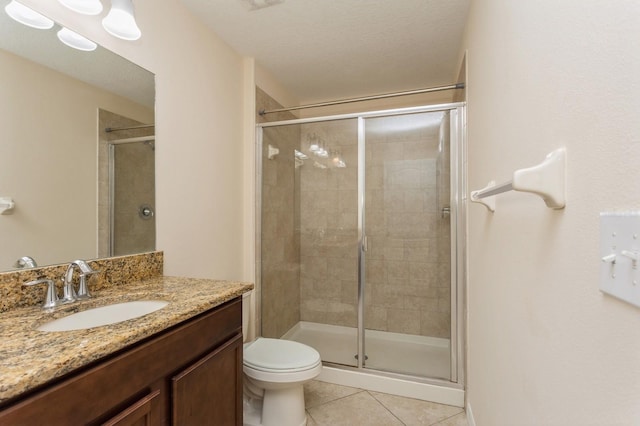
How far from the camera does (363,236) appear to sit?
2414mm

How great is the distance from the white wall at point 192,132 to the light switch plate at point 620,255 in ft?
5.75

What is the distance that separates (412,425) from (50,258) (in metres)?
2.02

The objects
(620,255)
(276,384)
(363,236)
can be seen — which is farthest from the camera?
(363,236)

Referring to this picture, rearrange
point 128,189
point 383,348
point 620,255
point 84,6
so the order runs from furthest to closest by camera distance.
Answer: point 383,348 < point 128,189 < point 84,6 < point 620,255

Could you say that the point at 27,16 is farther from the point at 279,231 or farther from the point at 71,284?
the point at 279,231

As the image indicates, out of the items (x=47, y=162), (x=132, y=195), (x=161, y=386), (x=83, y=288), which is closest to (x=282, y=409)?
(x=161, y=386)

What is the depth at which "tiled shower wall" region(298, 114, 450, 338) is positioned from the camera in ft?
8.20

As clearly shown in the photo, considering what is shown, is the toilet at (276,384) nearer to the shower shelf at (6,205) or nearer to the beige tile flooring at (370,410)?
the beige tile flooring at (370,410)

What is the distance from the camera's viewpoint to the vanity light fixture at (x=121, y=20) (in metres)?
1.20

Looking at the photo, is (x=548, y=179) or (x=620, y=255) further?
(x=548, y=179)

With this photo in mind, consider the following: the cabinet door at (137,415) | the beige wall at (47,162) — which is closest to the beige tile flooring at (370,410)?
the cabinet door at (137,415)

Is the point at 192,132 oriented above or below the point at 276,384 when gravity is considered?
above

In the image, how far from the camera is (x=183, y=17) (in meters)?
1.79

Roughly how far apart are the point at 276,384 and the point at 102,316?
36.7 inches
